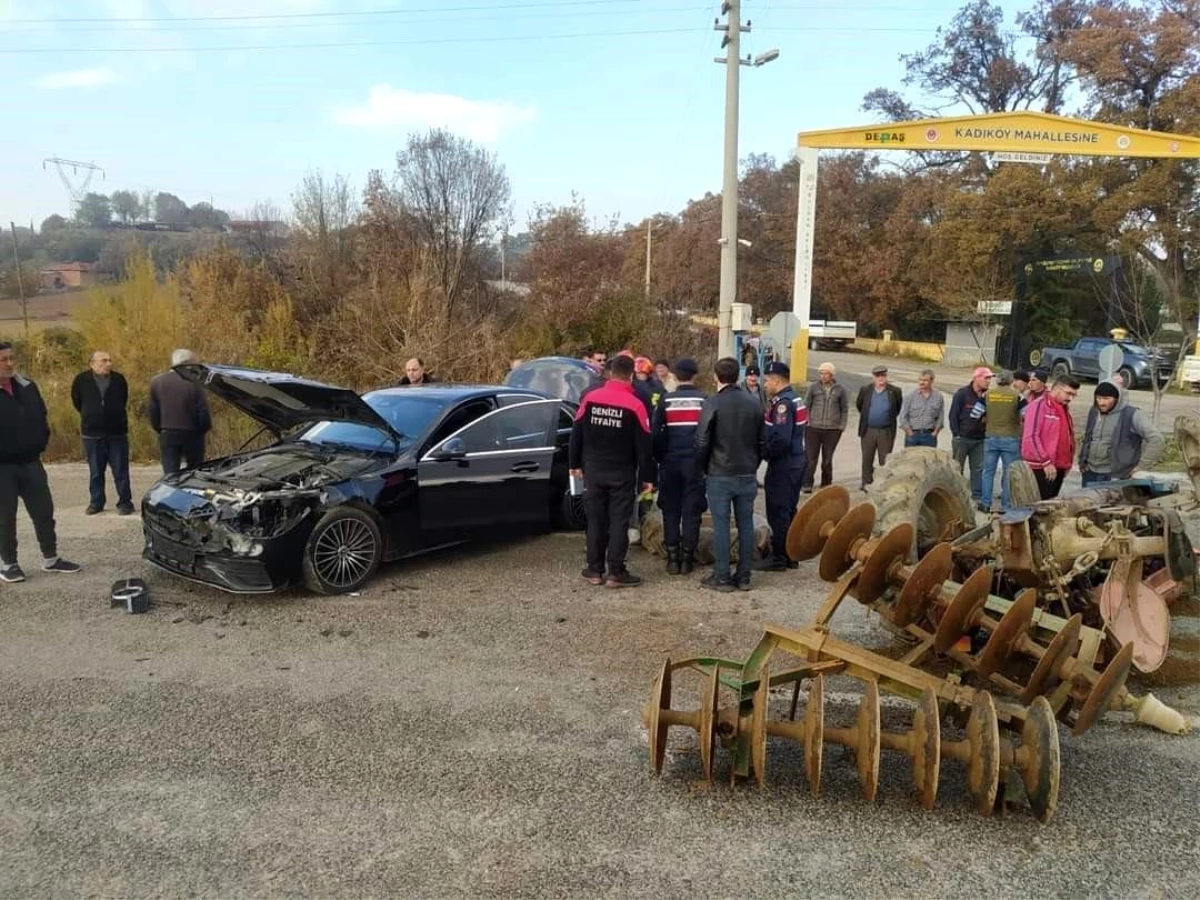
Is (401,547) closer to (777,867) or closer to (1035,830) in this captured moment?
(777,867)

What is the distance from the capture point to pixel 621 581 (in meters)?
6.93

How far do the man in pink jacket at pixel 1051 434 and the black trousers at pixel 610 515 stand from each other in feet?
13.5

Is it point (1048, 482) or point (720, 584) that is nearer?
point (720, 584)

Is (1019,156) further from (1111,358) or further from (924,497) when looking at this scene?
(924,497)

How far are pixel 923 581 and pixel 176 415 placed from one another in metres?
7.73

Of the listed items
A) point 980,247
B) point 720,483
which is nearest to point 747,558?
point 720,483

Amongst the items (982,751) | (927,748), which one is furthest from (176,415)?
(982,751)

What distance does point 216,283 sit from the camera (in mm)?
17156

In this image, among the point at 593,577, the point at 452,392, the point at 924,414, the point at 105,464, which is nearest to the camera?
the point at 593,577

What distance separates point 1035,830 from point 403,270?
61.9ft

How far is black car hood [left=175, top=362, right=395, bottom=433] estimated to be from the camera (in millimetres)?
6441

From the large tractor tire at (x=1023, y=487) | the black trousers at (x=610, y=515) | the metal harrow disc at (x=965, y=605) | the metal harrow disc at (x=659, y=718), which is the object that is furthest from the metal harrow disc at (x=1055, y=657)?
the black trousers at (x=610, y=515)

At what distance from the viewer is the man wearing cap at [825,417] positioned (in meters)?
10.4

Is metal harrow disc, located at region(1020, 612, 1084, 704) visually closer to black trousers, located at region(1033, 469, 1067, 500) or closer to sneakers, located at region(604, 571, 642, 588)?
sneakers, located at region(604, 571, 642, 588)
